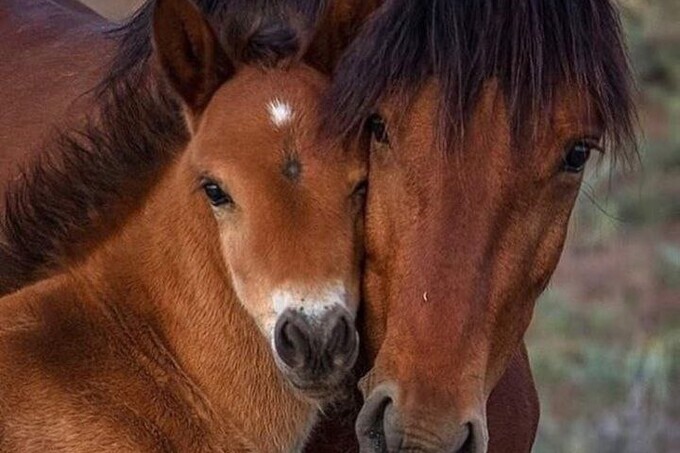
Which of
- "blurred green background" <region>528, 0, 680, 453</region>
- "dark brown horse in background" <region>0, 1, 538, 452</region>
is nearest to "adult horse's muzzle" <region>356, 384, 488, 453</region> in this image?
"dark brown horse in background" <region>0, 1, 538, 452</region>

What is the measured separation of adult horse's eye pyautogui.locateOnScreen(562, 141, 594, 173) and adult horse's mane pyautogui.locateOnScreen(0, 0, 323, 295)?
0.80 meters

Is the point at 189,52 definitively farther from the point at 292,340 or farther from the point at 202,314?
the point at 292,340

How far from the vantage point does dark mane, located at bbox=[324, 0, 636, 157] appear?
414 centimetres

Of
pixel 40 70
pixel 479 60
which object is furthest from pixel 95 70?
pixel 479 60

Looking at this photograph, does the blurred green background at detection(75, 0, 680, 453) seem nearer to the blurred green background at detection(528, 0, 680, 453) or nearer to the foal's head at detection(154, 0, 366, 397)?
the blurred green background at detection(528, 0, 680, 453)

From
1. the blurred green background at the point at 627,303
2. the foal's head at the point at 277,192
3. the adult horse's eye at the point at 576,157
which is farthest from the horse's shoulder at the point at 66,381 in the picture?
the blurred green background at the point at 627,303

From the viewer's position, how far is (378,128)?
4223mm

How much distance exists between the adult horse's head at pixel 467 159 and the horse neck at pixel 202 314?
363 mm

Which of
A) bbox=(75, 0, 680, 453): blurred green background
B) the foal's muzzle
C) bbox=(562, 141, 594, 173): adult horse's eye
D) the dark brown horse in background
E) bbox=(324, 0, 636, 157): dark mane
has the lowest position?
bbox=(75, 0, 680, 453): blurred green background

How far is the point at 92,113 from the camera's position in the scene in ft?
16.0

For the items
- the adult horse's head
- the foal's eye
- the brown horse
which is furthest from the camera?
the foal's eye

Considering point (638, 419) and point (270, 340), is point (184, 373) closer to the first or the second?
point (270, 340)

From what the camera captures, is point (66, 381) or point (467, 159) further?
point (66, 381)

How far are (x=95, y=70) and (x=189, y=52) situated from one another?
102cm
